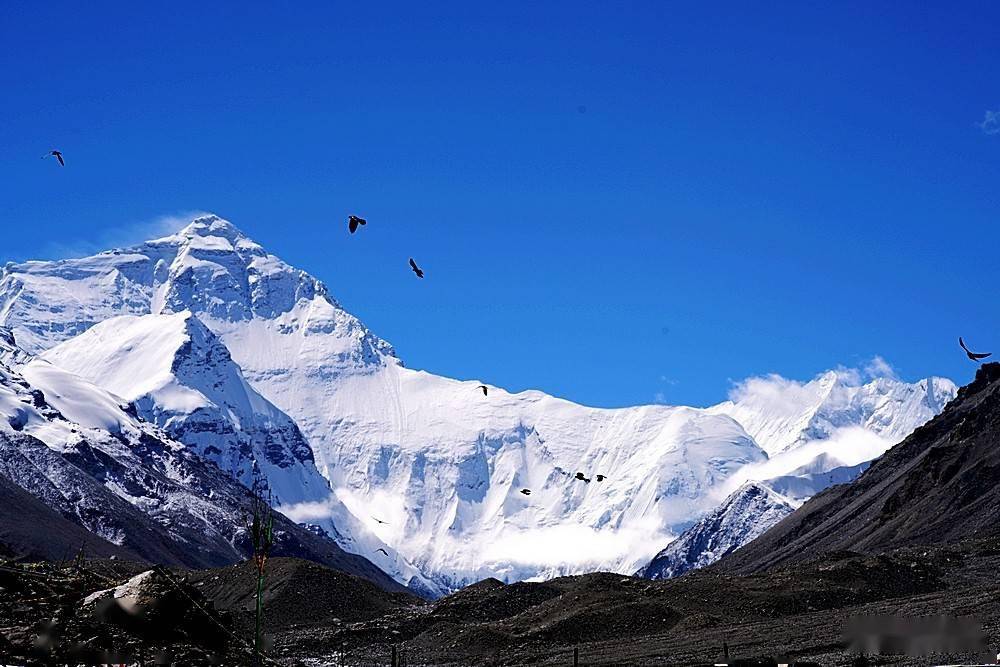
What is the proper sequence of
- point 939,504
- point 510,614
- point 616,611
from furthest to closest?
point 939,504 < point 510,614 < point 616,611

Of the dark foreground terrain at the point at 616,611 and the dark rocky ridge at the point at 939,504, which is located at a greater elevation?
the dark rocky ridge at the point at 939,504

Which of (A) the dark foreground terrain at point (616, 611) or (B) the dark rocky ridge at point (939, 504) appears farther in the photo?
(B) the dark rocky ridge at point (939, 504)

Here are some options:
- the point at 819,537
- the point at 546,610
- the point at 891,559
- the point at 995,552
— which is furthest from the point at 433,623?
the point at 819,537

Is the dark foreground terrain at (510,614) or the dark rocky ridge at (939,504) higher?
the dark rocky ridge at (939,504)

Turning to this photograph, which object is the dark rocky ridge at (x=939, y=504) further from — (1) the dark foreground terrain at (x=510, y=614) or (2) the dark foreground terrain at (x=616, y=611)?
(2) the dark foreground terrain at (x=616, y=611)

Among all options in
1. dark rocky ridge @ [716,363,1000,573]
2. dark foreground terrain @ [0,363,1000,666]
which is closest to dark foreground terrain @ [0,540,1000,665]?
dark foreground terrain @ [0,363,1000,666]

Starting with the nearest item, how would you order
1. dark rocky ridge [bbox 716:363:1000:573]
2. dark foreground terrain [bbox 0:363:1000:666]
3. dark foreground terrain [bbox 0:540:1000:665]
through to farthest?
dark foreground terrain [bbox 0:363:1000:666], dark foreground terrain [bbox 0:540:1000:665], dark rocky ridge [bbox 716:363:1000:573]

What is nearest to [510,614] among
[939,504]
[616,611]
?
[616,611]

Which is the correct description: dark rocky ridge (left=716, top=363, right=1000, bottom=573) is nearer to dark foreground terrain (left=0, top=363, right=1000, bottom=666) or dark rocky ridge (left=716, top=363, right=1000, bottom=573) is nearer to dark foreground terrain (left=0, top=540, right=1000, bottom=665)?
dark foreground terrain (left=0, top=363, right=1000, bottom=666)

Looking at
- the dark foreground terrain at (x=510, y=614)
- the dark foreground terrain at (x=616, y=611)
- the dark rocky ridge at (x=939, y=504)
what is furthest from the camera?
the dark rocky ridge at (x=939, y=504)

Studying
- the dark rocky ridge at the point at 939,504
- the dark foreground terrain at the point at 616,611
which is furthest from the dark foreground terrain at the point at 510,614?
the dark rocky ridge at the point at 939,504

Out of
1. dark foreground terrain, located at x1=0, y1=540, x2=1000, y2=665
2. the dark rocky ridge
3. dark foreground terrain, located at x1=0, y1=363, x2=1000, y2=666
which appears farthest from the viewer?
the dark rocky ridge

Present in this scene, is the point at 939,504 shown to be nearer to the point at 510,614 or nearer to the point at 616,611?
the point at 510,614

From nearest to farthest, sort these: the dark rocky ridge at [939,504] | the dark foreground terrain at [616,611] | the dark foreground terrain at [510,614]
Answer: the dark foreground terrain at [510,614], the dark foreground terrain at [616,611], the dark rocky ridge at [939,504]
